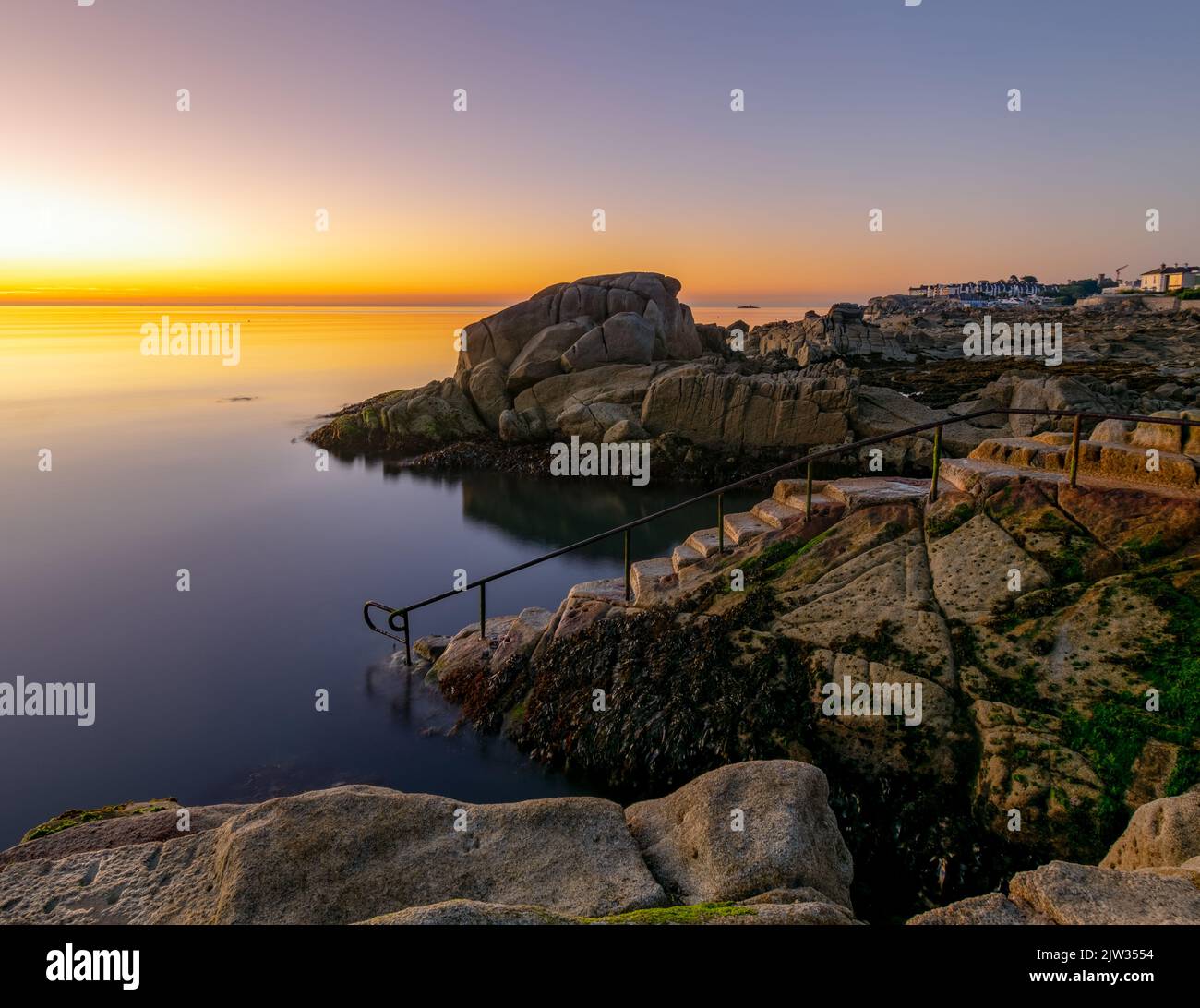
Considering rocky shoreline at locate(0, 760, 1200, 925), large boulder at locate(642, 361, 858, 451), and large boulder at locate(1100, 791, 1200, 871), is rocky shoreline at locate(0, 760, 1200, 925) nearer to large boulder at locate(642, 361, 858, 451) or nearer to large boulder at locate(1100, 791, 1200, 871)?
large boulder at locate(1100, 791, 1200, 871)

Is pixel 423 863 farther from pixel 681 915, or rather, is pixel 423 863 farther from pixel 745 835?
pixel 745 835

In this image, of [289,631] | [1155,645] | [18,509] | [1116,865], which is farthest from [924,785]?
[18,509]

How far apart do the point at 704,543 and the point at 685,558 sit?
20.7 inches

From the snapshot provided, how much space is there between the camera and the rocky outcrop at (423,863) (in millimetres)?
5555

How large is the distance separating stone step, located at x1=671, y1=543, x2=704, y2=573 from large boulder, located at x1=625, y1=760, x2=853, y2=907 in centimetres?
587

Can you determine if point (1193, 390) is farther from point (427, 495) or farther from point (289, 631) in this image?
point (289, 631)

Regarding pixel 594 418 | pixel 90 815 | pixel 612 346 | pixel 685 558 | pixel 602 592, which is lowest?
pixel 90 815

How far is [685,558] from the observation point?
13.0m

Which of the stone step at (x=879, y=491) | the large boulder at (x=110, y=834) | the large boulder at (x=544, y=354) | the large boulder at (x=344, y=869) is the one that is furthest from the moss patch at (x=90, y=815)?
the large boulder at (x=544, y=354)

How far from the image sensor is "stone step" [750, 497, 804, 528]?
12102mm

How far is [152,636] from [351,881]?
15066 mm

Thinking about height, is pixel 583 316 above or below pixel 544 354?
above

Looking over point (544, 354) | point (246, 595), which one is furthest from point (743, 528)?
point (544, 354)

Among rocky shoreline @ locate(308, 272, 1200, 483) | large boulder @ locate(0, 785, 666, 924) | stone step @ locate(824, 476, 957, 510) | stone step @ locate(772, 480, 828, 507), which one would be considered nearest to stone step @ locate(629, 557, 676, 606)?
stone step @ locate(772, 480, 828, 507)
